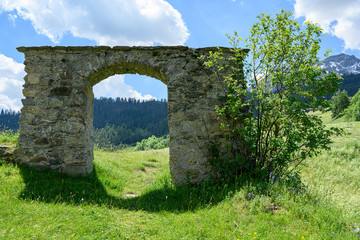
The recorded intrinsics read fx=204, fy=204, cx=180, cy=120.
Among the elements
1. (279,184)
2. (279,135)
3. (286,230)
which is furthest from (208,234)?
(279,135)

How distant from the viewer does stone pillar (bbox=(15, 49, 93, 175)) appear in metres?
5.37

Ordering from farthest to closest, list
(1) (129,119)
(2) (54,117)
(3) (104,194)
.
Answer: (1) (129,119) < (2) (54,117) < (3) (104,194)

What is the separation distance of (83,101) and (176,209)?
3.68 metres

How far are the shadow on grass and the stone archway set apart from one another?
0.40 metres

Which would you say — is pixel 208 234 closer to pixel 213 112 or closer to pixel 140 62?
pixel 213 112

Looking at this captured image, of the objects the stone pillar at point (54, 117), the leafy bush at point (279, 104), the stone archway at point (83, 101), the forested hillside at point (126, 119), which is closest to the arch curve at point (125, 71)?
the stone archway at point (83, 101)

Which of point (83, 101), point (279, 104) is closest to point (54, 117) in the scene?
point (83, 101)

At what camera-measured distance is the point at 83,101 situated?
5473 mm

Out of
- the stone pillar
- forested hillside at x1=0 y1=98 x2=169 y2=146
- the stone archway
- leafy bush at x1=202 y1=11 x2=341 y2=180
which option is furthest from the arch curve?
forested hillside at x1=0 y1=98 x2=169 y2=146

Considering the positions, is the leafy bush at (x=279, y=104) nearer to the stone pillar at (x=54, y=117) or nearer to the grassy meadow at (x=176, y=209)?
the grassy meadow at (x=176, y=209)

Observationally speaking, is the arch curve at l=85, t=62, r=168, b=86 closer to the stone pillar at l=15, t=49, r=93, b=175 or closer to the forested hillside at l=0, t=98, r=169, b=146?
the stone pillar at l=15, t=49, r=93, b=175

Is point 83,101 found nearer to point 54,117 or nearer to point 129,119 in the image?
point 54,117

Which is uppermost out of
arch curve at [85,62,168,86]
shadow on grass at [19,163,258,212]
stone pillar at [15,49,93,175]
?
arch curve at [85,62,168,86]

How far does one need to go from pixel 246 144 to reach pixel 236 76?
1792mm
